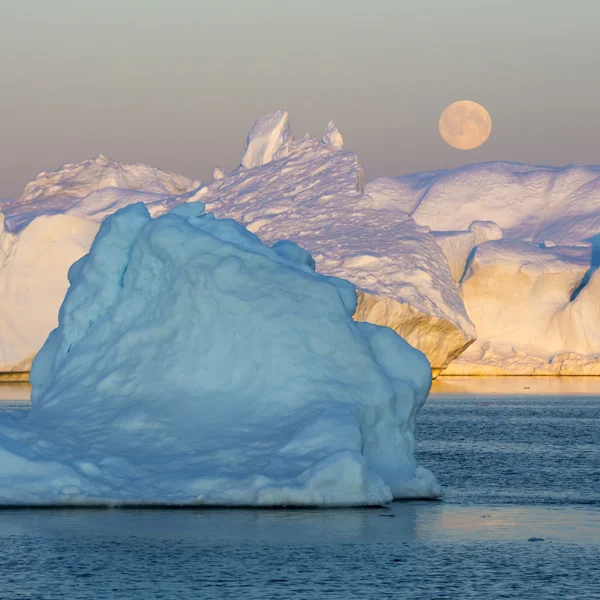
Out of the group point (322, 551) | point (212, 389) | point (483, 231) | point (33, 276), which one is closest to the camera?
point (322, 551)

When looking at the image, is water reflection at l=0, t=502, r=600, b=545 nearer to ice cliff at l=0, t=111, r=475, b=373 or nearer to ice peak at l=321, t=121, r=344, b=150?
ice cliff at l=0, t=111, r=475, b=373

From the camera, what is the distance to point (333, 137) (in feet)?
236

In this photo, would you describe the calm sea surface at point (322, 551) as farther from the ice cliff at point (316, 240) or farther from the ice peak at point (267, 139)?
the ice peak at point (267, 139)

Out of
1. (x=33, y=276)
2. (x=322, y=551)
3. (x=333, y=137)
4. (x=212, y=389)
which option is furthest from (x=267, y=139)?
(x=322, y=551)

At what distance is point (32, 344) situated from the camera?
59.0 meters

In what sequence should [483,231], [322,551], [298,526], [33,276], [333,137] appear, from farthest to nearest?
[483,231] → [333,137] → [33,276] → [298,526] → [322,551]

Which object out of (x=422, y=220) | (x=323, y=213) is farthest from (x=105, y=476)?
(x=422, y=220)

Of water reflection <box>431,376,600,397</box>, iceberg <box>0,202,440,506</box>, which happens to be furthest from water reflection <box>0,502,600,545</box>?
water reflection <box>431,376,600,397</box>

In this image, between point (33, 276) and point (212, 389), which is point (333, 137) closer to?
point (33, 276)

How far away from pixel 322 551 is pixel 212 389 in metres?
5.50

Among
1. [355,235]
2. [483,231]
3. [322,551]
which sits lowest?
[483,231]

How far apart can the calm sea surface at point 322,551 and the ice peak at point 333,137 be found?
4949cm

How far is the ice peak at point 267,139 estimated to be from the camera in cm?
7469

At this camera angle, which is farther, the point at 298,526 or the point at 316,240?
the point at 316,240
